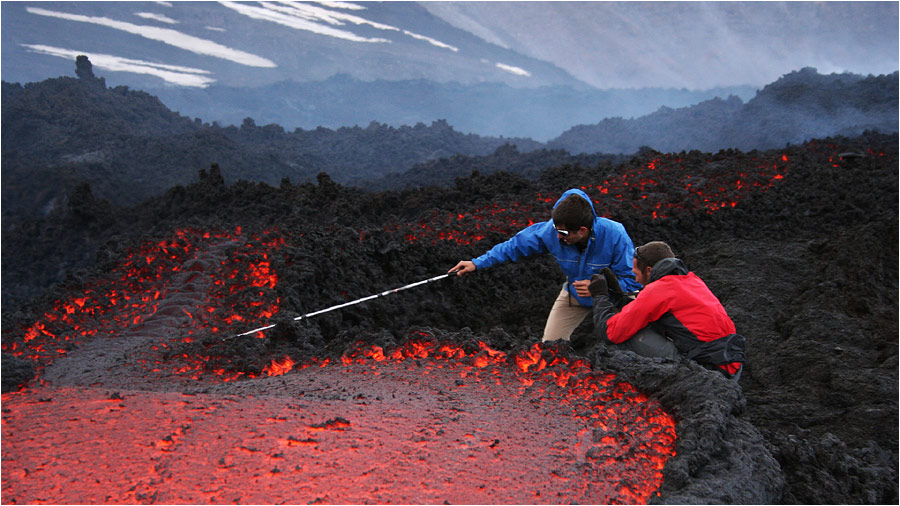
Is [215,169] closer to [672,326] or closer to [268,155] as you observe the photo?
[672,326]

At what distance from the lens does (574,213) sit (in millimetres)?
4152

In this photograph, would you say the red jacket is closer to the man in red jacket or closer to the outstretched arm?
the man in red jacket

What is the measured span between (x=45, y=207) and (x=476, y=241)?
19752mm

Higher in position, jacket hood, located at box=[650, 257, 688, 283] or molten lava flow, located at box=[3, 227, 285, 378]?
jacket hood, located at box=[650, 257, 688, 283]

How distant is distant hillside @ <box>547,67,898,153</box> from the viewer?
106ft

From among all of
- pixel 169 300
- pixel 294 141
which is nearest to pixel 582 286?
pixel 169 300

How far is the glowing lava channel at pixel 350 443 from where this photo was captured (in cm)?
239

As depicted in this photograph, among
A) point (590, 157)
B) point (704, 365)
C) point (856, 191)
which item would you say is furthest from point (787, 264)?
point (590, 157)

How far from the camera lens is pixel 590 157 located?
89.4ft

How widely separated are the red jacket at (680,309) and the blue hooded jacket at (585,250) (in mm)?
742

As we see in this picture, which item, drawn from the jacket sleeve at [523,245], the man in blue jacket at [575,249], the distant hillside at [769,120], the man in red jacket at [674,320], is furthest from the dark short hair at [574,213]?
the distant hillside at [769,120]

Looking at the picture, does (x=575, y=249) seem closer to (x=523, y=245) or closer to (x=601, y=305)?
(x=523, y=245)

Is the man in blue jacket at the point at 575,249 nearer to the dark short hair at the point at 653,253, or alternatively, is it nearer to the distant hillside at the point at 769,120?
the dark short hair at the point at 653,253

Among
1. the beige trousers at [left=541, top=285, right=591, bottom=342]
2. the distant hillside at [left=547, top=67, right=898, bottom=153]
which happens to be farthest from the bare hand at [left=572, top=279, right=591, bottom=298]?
the distant hillside at [left=547, top=67, right=898, bottom=153]
